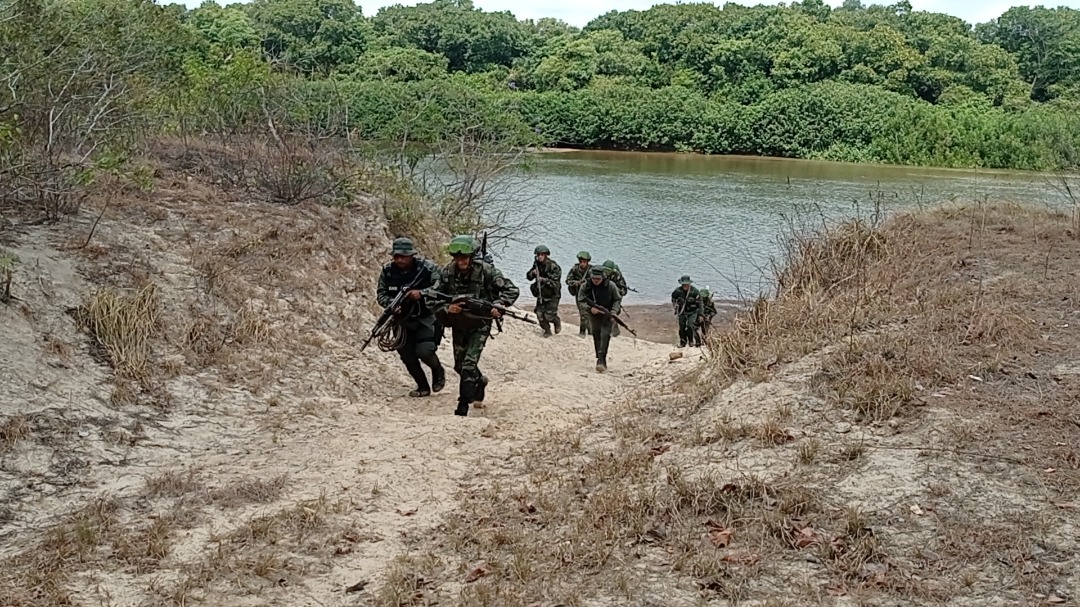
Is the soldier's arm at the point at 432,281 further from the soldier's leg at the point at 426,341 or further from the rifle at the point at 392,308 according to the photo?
the soldier's leg at the point at 426,341

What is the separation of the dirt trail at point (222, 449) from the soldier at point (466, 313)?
34 centimetres

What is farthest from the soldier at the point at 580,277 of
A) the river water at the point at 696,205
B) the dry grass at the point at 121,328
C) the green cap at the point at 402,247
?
the dry grass at the point at 121,328

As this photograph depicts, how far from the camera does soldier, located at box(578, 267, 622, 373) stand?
Result: 12828mm

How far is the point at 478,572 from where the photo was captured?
17.4ft

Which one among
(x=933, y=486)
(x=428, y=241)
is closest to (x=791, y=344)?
(x=933, y=486)

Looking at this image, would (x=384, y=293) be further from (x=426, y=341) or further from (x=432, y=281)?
(x=426, y=341)

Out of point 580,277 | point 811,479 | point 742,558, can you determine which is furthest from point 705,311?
point 742,558

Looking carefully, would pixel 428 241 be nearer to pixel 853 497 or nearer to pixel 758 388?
pixel 758 388

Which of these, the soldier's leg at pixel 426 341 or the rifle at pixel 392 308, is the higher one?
Result: the rifle at pixel 392 308

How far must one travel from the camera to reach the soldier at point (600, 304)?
12.8 meters

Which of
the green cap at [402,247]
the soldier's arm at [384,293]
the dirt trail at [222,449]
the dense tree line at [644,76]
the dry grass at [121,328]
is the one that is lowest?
the dirt trail at [222,449]

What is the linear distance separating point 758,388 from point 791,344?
0.77m

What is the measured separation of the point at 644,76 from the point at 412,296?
72.8 meters

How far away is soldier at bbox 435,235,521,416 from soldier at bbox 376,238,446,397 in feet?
0.60
